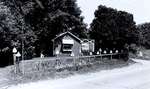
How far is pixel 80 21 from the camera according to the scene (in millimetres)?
50844

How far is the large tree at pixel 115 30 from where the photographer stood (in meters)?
34.5

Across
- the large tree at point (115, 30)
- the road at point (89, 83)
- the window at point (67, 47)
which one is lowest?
the road at point (89, 83)

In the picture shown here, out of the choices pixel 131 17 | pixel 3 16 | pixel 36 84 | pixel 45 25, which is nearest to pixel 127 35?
pixel 131 17

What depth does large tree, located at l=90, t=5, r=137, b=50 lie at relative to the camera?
113ft

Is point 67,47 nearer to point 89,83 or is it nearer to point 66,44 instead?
point 66,44

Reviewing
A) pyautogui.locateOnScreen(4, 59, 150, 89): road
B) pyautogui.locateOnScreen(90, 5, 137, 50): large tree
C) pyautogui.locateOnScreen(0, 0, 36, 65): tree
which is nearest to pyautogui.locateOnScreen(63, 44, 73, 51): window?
pyautogui.locateOnScreen(90, 5, 137, 50): large tree

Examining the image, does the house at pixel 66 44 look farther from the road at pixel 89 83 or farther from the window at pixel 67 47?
the road at pixel 89 83

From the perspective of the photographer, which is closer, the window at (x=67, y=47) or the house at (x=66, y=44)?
the house at (x=66, y=44)

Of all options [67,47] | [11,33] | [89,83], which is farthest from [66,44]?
[89,83]

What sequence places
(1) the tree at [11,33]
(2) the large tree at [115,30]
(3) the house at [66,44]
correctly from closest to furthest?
(1) the tree at [11,33]
(2) the large tree at [115,30]
(3) the house at [66,44]

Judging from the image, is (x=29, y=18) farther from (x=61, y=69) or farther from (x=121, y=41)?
(x=61, y=69)

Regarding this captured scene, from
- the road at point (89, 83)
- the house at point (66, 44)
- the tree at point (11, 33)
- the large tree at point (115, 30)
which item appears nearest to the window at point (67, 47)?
the house at point (66, 44)

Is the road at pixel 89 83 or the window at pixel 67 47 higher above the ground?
the window at pixel 67 47

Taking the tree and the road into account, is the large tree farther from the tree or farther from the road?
the road
